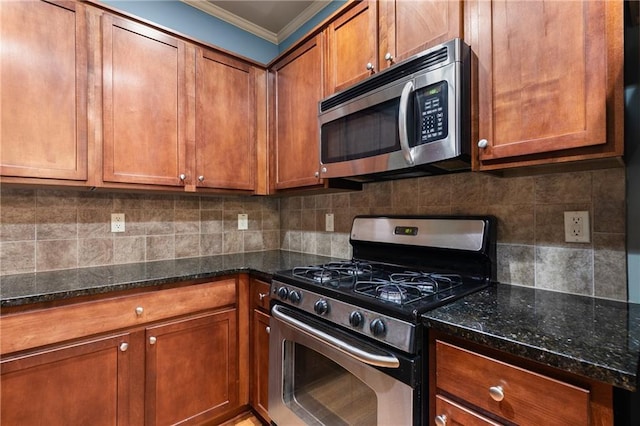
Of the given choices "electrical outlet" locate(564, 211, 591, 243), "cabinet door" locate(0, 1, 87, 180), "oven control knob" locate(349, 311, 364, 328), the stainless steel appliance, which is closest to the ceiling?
"cabinet door" locate(0, 1, 87, 180)

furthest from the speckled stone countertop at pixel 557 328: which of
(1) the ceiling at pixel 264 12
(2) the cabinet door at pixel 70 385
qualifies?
(1) the ceiling at pixel 264 12

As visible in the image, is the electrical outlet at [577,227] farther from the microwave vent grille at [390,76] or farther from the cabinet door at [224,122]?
the cabinet door at [224,122]

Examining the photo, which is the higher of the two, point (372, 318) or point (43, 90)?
point (43, 90)

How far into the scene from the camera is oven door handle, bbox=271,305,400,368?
0.95 m

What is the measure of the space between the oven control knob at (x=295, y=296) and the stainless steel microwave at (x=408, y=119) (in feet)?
2.13

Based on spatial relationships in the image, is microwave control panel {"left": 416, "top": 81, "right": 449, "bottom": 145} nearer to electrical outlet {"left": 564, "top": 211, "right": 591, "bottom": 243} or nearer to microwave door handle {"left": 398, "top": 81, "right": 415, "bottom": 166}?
microwave door handle {"left": 398, "top": 81, "right": 415, "bottom": 166}

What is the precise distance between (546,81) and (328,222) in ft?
4.83

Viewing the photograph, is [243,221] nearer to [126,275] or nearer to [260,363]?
[126,275]

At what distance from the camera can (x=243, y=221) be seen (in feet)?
8.14

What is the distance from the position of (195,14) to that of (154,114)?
3.33 feet

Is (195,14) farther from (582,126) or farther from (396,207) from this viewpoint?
(582,126)

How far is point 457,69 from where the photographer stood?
44.1 inches

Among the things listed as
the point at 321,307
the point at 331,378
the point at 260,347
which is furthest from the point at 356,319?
the point at 260,347

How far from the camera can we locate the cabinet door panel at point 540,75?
89 cm
